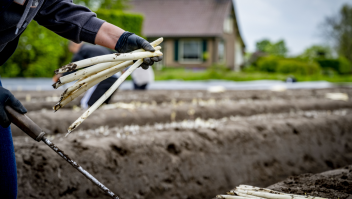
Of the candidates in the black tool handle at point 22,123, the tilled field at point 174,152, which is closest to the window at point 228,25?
the tilled field at point 174,152

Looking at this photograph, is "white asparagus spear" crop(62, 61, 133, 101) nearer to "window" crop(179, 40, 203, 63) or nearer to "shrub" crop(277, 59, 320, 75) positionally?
"shrub" crop(277, 59, 320, 75)

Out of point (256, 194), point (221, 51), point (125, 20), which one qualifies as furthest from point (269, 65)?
point (256, 194)

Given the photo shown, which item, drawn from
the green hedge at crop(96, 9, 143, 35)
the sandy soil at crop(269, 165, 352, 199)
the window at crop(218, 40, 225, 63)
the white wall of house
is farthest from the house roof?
the sandy soil at crop(269, 165, 352, 199)

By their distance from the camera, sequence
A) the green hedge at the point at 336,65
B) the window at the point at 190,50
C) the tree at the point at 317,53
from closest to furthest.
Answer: the window at the point at 190,50
the green hedge at the point at 336,65
the tree at the point at 317,53

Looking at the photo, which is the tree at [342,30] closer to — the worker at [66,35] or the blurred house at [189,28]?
the blurred house at [189,28]

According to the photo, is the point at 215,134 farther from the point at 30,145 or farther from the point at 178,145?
the point at 30,145

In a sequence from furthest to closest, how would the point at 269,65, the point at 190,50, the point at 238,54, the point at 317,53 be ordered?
the point at 317,53 < the point at 238,54 < the point at 190,50 < the point at 269,65

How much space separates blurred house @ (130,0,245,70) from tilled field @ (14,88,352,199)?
52.9ft

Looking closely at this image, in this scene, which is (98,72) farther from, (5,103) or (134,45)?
(5,103)

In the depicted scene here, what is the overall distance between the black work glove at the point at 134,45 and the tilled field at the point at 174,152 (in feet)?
5.56

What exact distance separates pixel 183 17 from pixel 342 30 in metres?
15.7

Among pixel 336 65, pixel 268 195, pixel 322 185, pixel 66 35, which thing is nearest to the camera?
pixel 268 195

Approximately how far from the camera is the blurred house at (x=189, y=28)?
854 inches

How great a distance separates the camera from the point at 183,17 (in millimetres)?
22562
